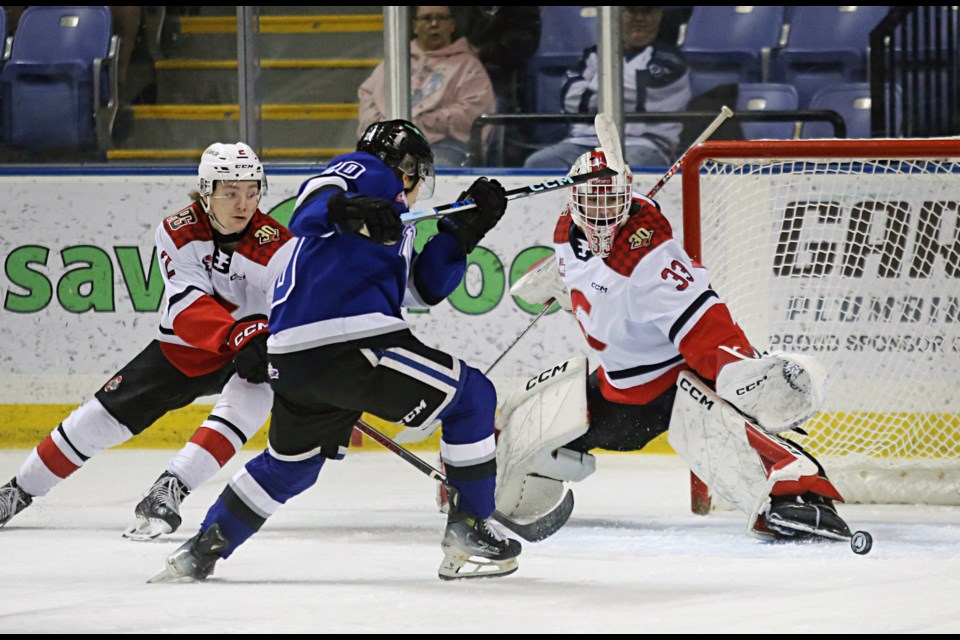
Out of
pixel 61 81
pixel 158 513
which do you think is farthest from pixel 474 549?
pixel 61 81

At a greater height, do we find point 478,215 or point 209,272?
point 478,215

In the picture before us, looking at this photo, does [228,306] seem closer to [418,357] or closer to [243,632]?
[418,357]

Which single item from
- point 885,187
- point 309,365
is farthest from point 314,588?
point 885,187

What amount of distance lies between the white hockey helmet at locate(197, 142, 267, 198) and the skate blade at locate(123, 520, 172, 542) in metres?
0.74

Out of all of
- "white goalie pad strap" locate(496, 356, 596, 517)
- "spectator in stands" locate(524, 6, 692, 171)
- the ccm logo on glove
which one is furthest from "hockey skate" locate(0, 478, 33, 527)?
"spectator in stands" locate(524, 6, 692, 171)

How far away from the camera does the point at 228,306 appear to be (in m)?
3.57

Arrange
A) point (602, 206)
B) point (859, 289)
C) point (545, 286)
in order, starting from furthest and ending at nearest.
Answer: point (859, 289) → point (545, 286) → point (602, 206)

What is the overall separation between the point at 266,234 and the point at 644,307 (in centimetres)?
89

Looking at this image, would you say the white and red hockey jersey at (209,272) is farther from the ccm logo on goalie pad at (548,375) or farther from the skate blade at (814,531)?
the skate blade at (814,531)

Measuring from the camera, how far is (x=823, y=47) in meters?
5.16

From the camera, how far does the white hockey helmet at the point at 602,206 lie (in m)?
3.23

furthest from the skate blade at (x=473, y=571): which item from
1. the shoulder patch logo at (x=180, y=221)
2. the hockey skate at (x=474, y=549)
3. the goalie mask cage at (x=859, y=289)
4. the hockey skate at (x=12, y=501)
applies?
the hockey skate at (x=12, y=501)

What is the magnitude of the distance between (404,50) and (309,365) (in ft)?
8.29

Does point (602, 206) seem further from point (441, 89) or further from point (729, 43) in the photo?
point (729, 43)
